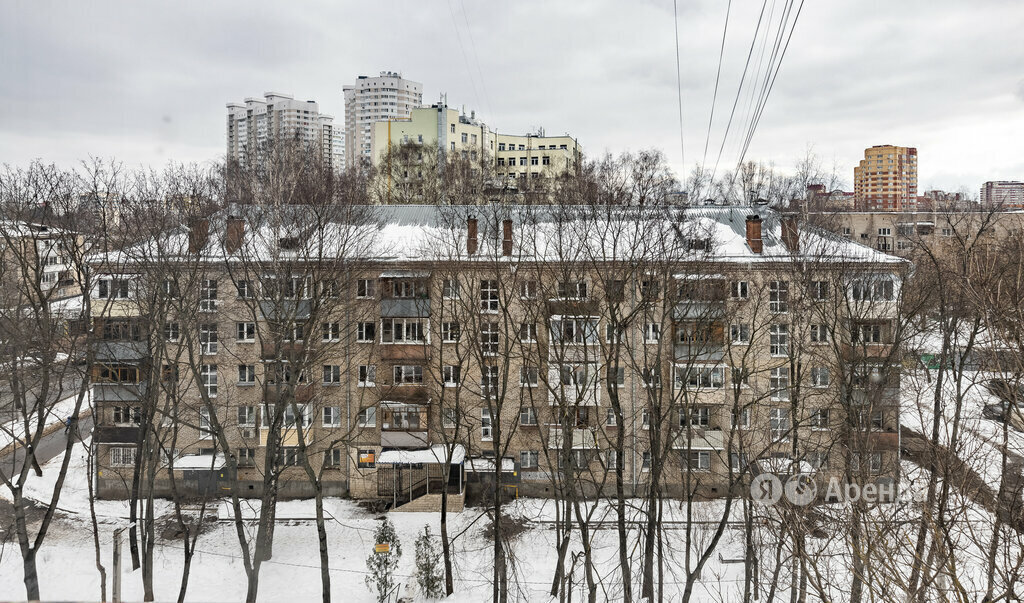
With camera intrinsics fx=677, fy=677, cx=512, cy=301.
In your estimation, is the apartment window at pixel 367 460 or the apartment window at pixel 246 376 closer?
the apartment window at pixel 367 460

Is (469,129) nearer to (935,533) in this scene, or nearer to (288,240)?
(288,240)

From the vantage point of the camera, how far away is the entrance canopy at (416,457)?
2194 cm

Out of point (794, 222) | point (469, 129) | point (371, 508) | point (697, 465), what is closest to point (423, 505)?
point (371, 508)

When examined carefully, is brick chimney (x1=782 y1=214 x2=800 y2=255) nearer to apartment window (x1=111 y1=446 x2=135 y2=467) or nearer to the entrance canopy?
the entrance canopy

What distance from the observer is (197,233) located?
640 inches

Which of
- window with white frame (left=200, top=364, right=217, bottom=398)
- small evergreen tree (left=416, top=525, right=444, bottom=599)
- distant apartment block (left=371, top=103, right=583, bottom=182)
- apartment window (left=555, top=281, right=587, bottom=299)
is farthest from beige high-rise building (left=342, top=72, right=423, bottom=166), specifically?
small evergreen tree (left=416, top=525, right=444, bottom=599)

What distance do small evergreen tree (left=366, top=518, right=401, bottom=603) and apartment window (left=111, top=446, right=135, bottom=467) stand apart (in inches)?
460

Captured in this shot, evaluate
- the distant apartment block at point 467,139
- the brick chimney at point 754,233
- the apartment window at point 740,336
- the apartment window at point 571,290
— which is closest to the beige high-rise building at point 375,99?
the distant apartment block at point 467,139

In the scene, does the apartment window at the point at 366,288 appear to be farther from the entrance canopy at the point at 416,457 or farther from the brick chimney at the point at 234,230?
the entrance canopy at the point at 416,457

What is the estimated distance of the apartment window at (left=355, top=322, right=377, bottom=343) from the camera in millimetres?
23266

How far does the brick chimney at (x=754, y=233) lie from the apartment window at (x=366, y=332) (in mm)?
13398

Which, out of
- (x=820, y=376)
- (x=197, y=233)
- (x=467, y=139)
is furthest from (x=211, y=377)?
(x=467, y=139)

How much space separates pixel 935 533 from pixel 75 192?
1761 cm

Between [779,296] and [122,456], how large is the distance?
22724 millimetres
